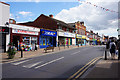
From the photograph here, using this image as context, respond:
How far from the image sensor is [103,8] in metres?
12.2

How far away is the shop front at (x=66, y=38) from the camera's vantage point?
32250 millimetres

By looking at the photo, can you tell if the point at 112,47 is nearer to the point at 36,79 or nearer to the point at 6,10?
the point at 36,79

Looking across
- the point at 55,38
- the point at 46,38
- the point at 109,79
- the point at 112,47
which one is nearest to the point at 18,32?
the point at 46,38

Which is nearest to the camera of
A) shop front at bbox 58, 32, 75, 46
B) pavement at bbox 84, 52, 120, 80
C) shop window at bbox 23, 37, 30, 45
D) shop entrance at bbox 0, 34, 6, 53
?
pavement at bbox 84, 52, 120, 80

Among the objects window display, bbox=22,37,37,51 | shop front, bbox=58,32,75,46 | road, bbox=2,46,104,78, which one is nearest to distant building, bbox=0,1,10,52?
window display, bbox=22,37,37,51

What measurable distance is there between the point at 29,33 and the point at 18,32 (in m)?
2.52

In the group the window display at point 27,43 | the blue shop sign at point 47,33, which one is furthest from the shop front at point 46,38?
the window display at point 27,43

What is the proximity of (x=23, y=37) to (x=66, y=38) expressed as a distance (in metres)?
18.8

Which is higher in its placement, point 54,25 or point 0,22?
point 54,25

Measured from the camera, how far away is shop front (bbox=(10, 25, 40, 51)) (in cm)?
1751

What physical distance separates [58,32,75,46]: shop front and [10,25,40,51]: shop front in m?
11.3

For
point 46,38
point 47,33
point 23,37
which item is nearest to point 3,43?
point 23,37

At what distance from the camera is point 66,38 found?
35688 mm

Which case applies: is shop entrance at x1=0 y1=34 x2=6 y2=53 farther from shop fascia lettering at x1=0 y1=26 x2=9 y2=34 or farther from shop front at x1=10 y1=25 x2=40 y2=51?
shop front at x1=10 y1=25 x2=40 y2=51
